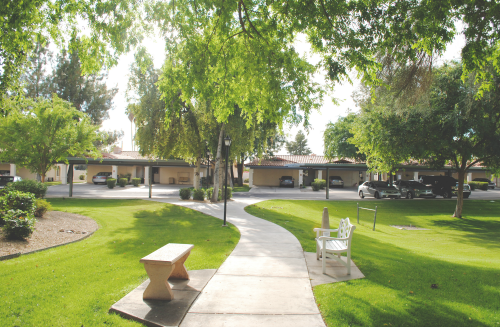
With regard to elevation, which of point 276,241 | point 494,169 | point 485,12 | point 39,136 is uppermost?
point 485,12

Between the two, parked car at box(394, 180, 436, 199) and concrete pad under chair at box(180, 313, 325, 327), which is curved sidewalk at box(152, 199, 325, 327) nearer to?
concrete pad under chair at box(180, 313, 325, 327)

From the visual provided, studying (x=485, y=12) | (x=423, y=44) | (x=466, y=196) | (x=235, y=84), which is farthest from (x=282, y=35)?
(x=466, y=196)

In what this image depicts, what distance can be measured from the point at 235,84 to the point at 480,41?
5.71m

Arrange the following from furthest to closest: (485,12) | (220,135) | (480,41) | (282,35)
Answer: (220,135), (282,35), (480,41), (485,12)

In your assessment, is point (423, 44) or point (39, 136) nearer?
point (423, 44)

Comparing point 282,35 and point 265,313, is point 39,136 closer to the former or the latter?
point 282,35

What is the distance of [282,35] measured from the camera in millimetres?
7371

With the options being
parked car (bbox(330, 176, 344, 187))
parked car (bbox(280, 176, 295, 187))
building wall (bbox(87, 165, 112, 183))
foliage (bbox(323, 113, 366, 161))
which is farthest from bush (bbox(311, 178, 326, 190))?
building wall (bbox(87, 165, 112, 183))

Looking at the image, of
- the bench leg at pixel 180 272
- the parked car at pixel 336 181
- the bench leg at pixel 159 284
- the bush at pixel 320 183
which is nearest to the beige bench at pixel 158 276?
the bench leg at pixel 159 284

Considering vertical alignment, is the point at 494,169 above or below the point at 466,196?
above

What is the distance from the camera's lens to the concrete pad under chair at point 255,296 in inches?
157

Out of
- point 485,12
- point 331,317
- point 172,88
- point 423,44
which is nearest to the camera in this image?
point 331,317

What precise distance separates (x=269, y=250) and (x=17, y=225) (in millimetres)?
6325

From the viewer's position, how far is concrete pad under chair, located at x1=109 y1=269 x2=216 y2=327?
3621 mm
